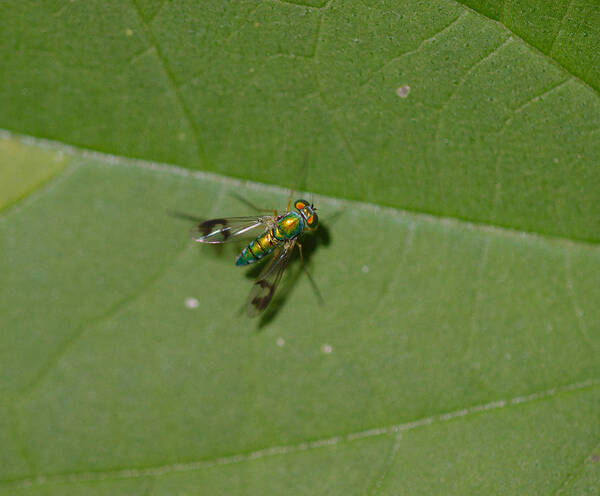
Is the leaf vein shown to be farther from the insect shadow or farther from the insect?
the insect shadow

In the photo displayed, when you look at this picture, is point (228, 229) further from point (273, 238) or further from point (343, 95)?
point (343, 95)

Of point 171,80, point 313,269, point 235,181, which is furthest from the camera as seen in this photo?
point 313,269

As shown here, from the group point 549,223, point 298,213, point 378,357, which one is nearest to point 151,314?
point 298,213

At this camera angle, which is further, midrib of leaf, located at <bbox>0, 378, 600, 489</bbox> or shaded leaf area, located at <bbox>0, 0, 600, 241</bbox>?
midrib of leaf, located at <bbox>0, 378, 600, 489</bbox>

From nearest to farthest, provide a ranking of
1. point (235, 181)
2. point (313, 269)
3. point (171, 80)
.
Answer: point (171, 80), point (235, 181), point (313, 269)

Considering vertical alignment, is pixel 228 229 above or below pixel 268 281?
above

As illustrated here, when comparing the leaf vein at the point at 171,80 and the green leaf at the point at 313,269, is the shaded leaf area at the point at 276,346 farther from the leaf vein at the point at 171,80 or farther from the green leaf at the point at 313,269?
the leaf vein at the point at 171,80

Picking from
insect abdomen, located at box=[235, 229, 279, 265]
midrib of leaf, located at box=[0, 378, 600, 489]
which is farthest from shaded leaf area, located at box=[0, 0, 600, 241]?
midrib of leaf, located at box=[0, 378, 600, 489]

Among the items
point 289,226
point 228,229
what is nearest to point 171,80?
point 228,229
